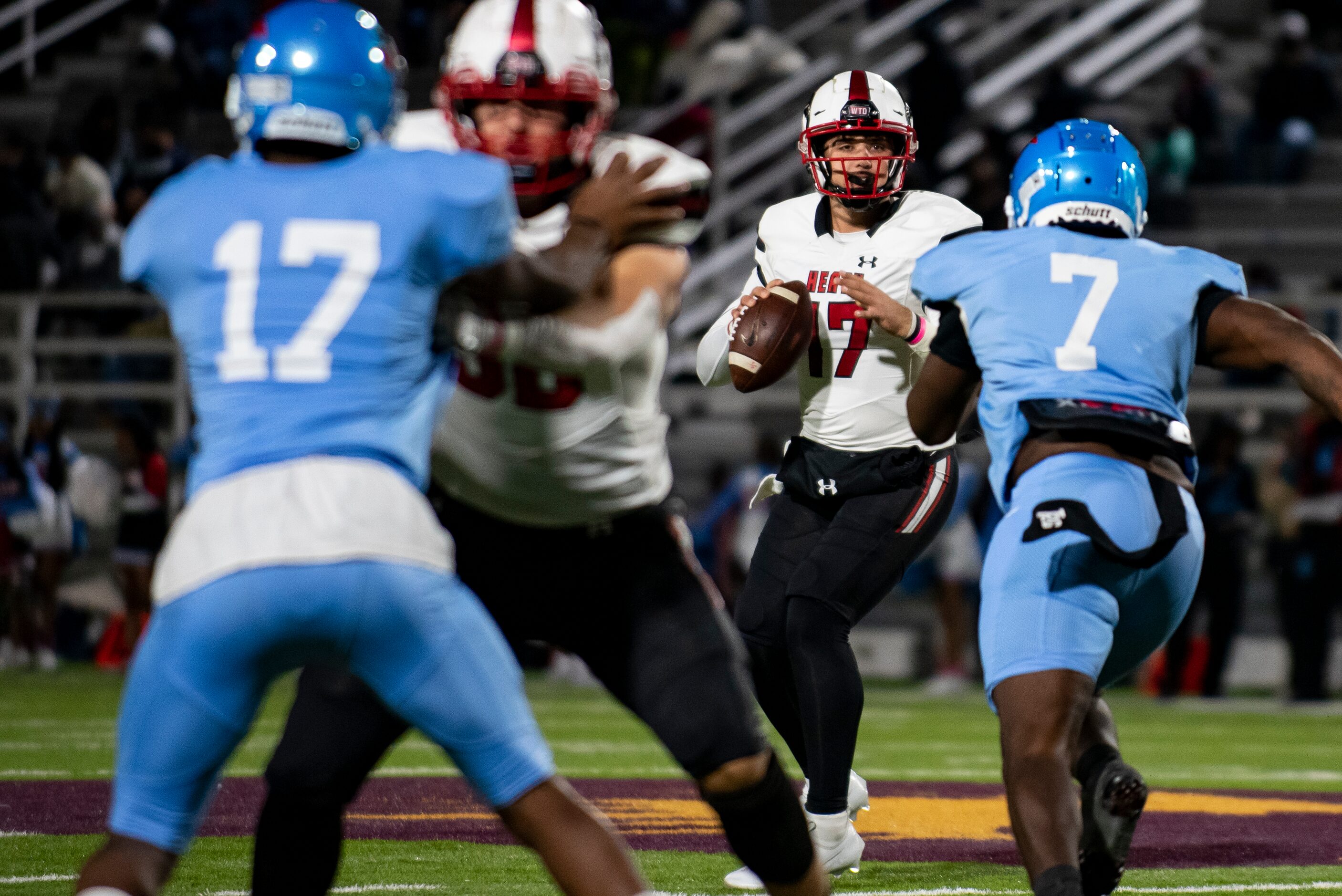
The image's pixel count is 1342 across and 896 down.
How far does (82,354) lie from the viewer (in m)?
14.3

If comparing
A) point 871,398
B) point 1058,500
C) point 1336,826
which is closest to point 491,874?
point 871,398

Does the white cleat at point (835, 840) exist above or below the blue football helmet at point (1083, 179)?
below

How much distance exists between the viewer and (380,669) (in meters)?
2.73

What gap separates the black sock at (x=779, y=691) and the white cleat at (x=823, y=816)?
0.13 m

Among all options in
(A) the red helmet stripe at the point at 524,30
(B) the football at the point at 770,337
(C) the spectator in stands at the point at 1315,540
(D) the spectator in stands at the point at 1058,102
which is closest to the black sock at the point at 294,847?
(A) the red helmet stripe at the point at 524,30

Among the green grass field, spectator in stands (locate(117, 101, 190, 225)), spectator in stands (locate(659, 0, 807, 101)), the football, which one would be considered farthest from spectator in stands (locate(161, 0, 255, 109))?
the football

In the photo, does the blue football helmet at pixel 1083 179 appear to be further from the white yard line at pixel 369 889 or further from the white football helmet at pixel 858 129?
the white yard line at pixel 369 889

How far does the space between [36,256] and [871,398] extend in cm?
1087

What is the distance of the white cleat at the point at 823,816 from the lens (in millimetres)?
4656

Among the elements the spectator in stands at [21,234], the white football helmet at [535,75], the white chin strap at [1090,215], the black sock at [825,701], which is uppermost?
the white football helmet at [535,75]

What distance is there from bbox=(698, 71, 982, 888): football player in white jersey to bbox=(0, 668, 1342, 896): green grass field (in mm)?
419

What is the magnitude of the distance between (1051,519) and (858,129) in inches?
77.4

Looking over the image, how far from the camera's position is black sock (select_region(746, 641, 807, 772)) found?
5.02 meters

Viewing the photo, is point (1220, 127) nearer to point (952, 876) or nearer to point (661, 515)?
point (952, 876)
